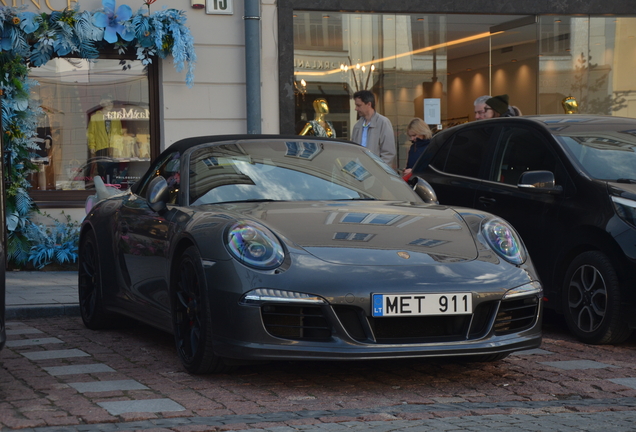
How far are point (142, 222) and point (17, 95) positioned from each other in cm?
585

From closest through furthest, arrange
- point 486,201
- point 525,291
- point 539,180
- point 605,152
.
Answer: point 525,291 < point 539,180 < point 605,152 < point 486,201

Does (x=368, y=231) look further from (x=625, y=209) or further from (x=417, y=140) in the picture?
(x=417, y=140)

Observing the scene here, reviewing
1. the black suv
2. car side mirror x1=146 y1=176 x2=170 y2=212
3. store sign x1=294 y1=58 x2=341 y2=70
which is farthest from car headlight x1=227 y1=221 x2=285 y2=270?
store sign x1=294 y1=58 x2=341 y2=70

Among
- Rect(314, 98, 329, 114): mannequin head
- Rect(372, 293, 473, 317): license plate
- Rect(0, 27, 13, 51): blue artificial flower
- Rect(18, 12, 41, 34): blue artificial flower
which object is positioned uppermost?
Rect(18, 12, 41, 34): blue artificial flower

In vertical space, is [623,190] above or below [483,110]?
below

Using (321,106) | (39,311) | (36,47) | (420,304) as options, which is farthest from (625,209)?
(36,47)

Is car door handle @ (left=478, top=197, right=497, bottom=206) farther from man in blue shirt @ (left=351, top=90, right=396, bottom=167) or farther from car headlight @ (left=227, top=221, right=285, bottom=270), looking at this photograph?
man in blue shirt @ (left=351, top=90, right=396, bottom=167)

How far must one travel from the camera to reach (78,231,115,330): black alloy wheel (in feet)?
23.1

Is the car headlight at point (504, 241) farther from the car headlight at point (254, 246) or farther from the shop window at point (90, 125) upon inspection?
the shop window at point (90, 125)

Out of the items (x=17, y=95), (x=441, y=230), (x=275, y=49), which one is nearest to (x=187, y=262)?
(x=441, y=230)

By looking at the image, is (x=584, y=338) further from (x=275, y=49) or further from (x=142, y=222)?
(x=275, y=49)

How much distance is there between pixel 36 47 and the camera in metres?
11.5

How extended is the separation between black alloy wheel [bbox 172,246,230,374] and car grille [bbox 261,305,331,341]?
15.0 inches

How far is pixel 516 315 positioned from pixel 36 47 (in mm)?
8055
